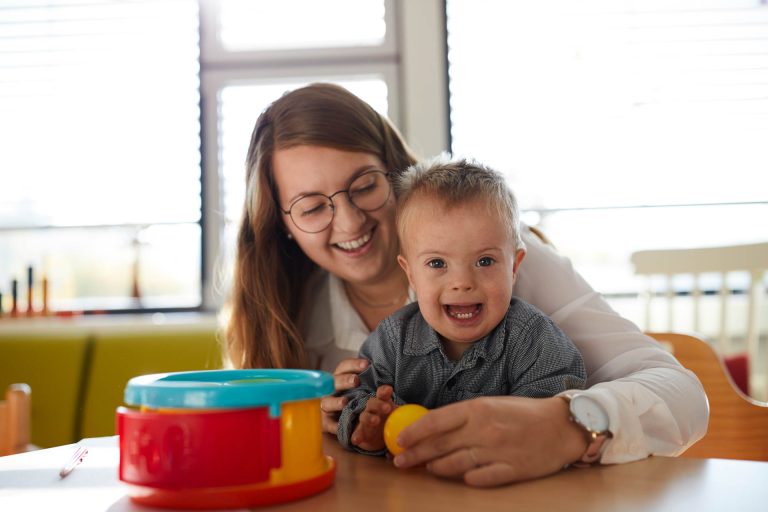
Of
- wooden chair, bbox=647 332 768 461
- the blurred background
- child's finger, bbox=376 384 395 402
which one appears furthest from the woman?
the blurred background

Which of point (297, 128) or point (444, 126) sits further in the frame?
point (444, 126)

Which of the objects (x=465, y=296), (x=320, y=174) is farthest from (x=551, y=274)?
(x=320, y=174)

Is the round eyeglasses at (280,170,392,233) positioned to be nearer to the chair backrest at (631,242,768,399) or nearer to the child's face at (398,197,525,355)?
the child's face at (398,197,525,355)

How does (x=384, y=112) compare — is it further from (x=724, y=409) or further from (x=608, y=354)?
(x=608, y=354)

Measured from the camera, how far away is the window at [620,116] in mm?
3488

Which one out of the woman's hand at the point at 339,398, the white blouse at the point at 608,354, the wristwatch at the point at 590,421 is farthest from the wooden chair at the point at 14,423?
the wristwatch at the point at 590,421

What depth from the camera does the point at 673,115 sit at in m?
3.49

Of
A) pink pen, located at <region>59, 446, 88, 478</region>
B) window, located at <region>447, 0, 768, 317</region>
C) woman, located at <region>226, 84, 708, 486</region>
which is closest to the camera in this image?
pink pen, located at <region>59, 446, 88, 478</region>

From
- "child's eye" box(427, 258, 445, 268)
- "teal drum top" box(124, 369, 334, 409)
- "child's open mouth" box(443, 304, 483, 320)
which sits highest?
"child's eye" box(427, 258, 445, 268)

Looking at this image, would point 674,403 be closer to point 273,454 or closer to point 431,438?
point 431,438

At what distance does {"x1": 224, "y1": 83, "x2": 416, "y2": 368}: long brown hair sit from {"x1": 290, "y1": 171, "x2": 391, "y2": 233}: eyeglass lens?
6 centimetres

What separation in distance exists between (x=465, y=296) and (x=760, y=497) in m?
0.51

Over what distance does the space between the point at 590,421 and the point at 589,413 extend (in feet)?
0.04

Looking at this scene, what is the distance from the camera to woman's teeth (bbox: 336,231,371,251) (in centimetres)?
161
